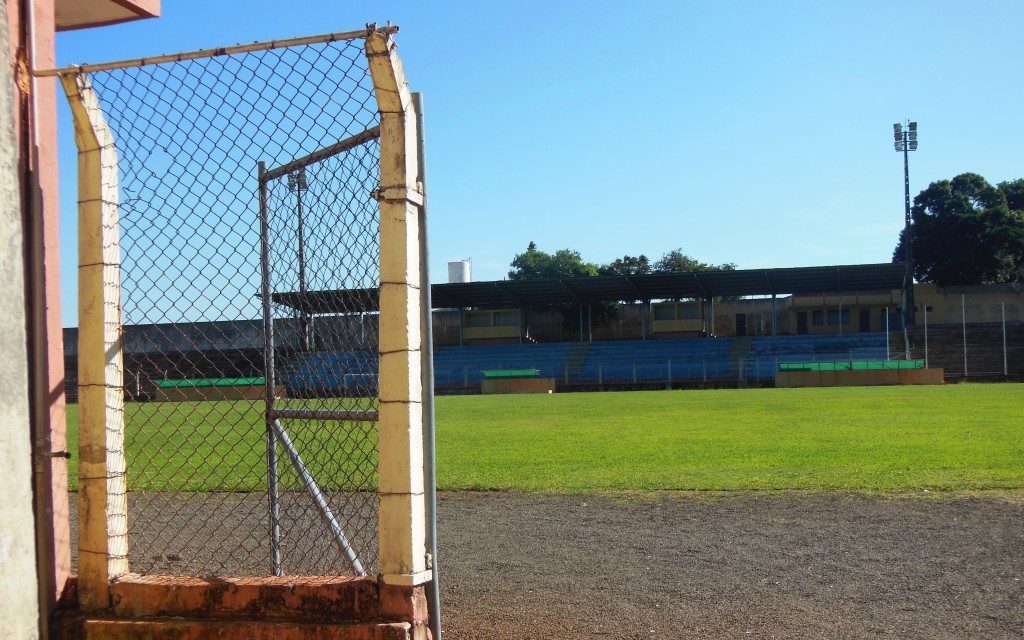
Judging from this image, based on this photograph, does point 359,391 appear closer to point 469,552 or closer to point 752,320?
point 469,552

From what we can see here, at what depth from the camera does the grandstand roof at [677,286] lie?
55906 mm

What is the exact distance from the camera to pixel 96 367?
409cm

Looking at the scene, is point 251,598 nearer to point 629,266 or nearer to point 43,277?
point 43,277

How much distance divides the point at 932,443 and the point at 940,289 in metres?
50.8

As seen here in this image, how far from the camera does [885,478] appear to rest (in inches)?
409

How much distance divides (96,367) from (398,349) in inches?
56.7

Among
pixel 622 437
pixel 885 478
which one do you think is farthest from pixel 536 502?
pixel 622 437

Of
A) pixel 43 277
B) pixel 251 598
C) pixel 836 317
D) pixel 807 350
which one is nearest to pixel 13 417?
pixel 43 277

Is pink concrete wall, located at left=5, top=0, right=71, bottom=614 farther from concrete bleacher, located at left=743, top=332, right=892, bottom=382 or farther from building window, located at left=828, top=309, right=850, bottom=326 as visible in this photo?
building window, located at left=828, top=309, right=850, bottom=326

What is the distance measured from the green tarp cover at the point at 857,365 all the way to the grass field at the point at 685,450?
2125cm

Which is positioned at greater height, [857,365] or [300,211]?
[300,211]

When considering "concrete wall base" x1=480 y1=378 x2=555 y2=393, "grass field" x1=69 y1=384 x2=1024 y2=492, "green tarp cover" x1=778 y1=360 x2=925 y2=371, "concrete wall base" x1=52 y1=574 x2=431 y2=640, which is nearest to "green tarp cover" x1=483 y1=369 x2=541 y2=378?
"concrete wall base" x1=480 y1=378 x2=555 y2=393

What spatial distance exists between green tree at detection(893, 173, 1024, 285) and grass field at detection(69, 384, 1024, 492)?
1998 inches

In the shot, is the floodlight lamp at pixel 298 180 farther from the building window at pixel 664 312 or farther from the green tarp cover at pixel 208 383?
the building window at pixel 664 312
